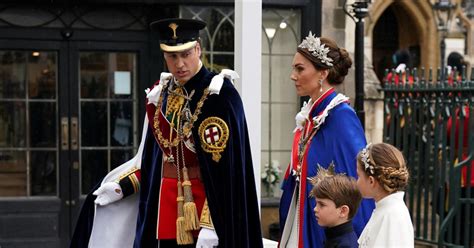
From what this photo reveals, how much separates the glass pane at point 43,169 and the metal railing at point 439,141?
10.7ft

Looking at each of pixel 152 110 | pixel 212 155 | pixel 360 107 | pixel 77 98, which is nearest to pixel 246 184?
pixel 212 155

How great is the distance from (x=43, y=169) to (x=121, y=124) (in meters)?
0.87

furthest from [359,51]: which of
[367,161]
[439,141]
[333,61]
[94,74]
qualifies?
[367,161]

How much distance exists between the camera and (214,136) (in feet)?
13.7

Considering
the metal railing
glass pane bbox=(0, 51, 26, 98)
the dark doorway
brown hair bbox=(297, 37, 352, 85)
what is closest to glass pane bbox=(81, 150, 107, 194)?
glass pane bbox=(0, 51, 26, 98)

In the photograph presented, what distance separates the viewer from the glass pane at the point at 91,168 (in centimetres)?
821

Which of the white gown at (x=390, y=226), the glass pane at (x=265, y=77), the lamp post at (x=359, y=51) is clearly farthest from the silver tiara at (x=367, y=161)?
the glass pane at (x=265, y=77)

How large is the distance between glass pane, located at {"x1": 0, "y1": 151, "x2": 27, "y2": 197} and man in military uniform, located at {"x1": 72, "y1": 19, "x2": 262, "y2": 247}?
3942 mm

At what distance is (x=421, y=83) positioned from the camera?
7.75 m

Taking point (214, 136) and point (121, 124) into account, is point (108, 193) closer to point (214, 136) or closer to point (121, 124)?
point (214, 136)

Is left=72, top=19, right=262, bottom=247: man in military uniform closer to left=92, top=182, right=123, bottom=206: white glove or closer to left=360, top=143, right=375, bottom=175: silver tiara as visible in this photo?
left=92, top=182, right=123, bottom=206: white glove

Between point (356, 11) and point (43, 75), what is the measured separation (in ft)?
9.90

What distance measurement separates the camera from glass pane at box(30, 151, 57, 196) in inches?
320

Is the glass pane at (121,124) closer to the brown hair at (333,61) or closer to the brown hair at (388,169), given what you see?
the brown hair at (333,61)
